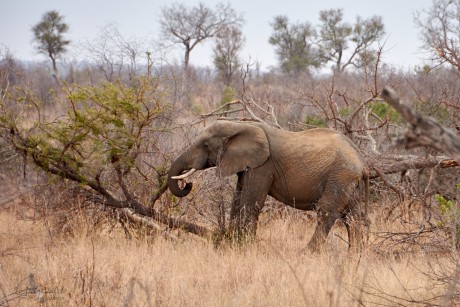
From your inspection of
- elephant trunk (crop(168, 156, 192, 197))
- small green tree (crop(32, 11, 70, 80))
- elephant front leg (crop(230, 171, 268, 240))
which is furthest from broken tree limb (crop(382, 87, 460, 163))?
small green tree (crop(32, 11, 70, 80))

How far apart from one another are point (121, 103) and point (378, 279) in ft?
11.2

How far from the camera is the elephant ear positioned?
273 inches

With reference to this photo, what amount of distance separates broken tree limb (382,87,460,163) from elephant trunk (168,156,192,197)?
483 cm

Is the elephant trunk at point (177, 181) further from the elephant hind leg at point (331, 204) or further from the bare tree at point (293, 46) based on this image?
the bare tree at point (293, 46)

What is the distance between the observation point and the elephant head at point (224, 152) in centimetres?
693

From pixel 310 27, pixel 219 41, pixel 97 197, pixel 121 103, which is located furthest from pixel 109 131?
pixel 310 27

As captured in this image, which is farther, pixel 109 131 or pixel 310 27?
pixel 310 27

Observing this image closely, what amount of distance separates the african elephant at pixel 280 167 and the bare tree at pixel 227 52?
19.4m

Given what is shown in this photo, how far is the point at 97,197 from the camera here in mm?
7387

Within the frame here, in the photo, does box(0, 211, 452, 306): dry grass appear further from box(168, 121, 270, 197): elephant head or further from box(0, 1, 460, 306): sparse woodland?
box(168, 121, 270, 197): elephant head

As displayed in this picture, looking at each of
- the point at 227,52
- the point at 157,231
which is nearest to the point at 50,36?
the point at 227,52

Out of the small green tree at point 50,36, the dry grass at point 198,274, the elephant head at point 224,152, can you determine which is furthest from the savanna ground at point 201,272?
the small green tree at point 50,36

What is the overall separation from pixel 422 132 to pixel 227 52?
27.3m

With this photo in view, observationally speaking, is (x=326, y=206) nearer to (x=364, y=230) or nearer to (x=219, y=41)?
(x=364, y=230)
